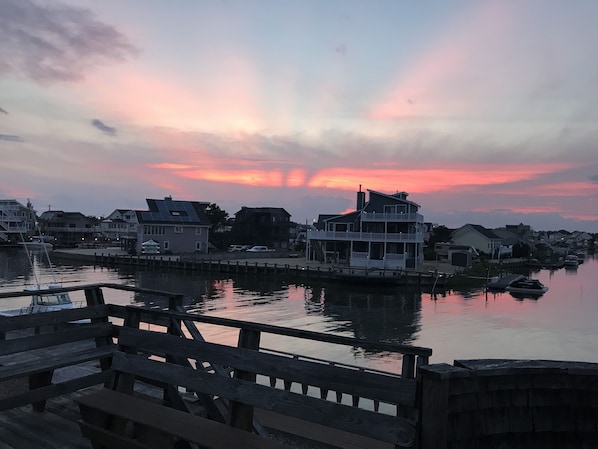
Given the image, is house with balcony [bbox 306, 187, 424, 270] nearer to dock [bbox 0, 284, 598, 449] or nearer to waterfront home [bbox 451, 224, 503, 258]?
waterfront home [bbox 451, 224, 503, 258]

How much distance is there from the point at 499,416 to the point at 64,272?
53.7 meters

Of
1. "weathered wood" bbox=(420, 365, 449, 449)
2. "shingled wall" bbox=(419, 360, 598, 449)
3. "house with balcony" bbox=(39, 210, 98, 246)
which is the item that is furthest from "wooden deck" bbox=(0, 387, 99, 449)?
"house with balcony" bbox=(39, 210, 98, 246)

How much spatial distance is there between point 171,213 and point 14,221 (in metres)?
55.0

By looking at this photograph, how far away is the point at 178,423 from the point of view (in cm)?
333

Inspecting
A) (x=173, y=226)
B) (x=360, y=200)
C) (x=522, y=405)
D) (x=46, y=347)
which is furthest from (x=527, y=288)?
(x=173, y=226)

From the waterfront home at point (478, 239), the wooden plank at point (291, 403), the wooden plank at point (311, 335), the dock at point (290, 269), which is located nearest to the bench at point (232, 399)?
the wooden plank at point (291, 403)

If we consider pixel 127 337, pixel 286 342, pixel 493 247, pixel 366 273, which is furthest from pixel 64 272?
pixel 493 247

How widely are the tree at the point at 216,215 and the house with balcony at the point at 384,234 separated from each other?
41.5 metres

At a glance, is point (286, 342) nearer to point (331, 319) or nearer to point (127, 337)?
point (331, 319)

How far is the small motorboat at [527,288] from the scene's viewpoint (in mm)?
41750

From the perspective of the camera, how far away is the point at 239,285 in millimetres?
44594

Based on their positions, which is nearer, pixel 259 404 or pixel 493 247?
pixel 259 404

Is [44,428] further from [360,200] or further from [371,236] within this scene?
[360,200]

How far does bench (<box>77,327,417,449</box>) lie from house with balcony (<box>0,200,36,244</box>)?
363 feet
